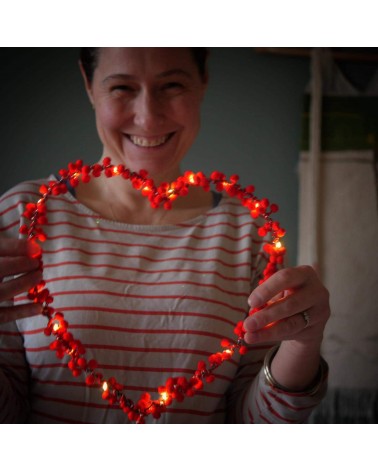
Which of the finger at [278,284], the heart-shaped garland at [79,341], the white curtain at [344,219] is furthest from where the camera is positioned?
the white curtain at [344,219]

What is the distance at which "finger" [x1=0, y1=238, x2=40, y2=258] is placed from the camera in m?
0.54

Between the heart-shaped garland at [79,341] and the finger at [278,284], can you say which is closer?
the finger at [278,284]

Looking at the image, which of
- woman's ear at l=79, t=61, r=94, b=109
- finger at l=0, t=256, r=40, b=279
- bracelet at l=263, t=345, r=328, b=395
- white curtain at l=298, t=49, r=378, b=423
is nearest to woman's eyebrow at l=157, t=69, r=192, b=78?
woman's ear at l=79, t=61, r=94, b=109

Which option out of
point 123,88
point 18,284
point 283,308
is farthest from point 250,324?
point 123,88

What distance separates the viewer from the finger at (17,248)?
1.77ft

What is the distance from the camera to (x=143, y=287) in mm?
681

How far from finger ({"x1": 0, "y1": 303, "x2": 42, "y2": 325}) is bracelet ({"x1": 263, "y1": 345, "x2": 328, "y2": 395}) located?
0.34 metres

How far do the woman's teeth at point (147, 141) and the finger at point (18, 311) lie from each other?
288 mm

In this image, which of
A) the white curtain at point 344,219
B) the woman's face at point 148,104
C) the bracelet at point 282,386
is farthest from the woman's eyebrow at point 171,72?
the bracelet at point 282,386

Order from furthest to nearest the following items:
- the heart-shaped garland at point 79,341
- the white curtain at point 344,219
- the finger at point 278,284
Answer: the white curtain at point 344,219, the heart-shaped garland at point 79,341, the finger at point 278,284

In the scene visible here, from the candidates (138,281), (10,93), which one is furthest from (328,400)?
(10,93)

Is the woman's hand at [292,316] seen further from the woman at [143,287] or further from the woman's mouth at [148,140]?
the woman's mouth at [148,140]
